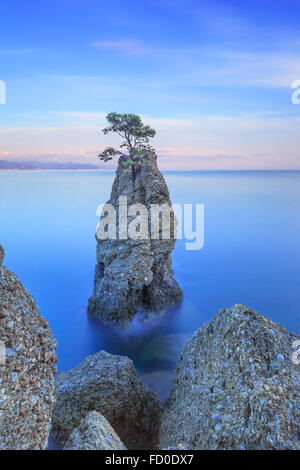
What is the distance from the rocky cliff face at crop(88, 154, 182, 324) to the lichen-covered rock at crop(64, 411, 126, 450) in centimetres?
1013

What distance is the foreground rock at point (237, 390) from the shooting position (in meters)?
5.83

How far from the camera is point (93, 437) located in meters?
5.88

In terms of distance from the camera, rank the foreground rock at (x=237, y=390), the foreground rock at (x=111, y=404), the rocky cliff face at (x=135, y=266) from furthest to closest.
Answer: the rocky cliff face at (x=135, y=266), the foreground rock at (x=111, y=404), the foreground rock at (x=237, y=390)

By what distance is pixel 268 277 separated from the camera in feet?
88.5

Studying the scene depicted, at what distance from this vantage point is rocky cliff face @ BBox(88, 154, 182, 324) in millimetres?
16797

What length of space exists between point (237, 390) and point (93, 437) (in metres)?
3.25

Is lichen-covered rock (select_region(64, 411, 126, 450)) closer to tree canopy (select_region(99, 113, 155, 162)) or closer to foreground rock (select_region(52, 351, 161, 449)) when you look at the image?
foreground rock (select_region(52, 351, 161, 449))

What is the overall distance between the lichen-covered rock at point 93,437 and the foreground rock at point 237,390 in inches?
81.7

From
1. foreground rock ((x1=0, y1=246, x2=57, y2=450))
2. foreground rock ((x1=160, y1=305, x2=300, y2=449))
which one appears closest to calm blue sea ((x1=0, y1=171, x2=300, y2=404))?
foreground rock ((x1=160, y1=305, x2=300, y2=449))

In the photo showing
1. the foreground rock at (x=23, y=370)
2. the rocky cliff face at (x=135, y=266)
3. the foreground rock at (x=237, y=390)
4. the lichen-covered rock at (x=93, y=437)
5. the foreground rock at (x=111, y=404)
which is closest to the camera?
the foreground rock at (x=23, y=370)

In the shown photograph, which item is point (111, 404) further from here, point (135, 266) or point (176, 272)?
point (176, 272)

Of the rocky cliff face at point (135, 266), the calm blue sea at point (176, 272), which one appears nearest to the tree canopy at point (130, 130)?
the rocky cliff face at point (135, 266)

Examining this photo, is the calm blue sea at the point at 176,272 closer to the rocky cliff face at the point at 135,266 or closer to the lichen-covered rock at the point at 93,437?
the rocky cliff face at the point at 135,266

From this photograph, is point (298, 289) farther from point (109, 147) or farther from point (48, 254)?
point (48, 254)
